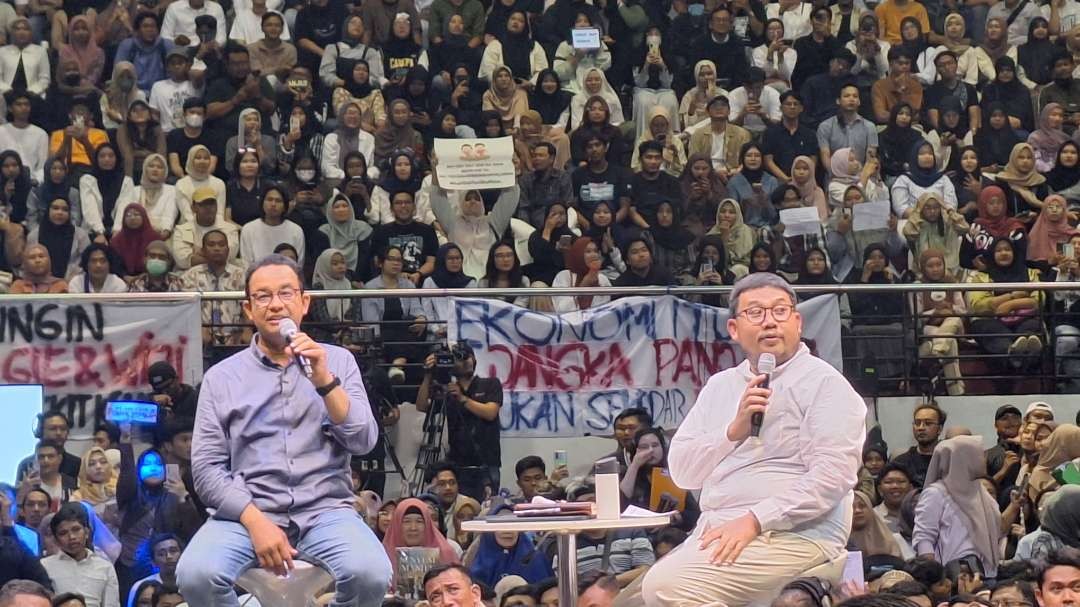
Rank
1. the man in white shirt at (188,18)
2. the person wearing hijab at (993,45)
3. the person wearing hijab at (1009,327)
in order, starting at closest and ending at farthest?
the person wearing hijab at (1009,327), the man in white shirt at (188,18), the person wearing hijab at (993,45)

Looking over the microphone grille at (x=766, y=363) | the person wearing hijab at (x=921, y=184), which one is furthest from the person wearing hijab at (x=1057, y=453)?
the person wearing hijab at (x=921, y=184)

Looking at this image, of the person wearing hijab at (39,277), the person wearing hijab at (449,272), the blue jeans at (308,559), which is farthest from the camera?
the person wearing hijab at (449,272)

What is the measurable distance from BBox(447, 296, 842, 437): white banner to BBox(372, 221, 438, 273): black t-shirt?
2602mm

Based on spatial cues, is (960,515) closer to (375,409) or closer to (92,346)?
(375,409)

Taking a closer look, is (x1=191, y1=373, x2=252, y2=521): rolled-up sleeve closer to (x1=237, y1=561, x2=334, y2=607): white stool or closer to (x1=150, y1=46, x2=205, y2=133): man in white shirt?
(x1=237, y1=561, x2=334, y2=607): white stool

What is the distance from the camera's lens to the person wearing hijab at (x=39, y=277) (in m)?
11.8

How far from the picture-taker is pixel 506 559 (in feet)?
30.1

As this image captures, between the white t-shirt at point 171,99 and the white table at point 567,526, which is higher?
the white t-shirt at point 171,99

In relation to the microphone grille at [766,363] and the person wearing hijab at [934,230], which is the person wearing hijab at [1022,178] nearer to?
the person wearing hijab at [934,230]

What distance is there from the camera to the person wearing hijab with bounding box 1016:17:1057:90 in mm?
15648

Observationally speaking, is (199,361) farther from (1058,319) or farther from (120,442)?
(1058,319)

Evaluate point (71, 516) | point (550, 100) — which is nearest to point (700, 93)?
point (550, 100)

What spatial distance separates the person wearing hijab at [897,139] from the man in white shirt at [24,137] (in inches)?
260

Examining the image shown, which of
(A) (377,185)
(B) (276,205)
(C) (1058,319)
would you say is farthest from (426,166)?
(C) (1058,319)
